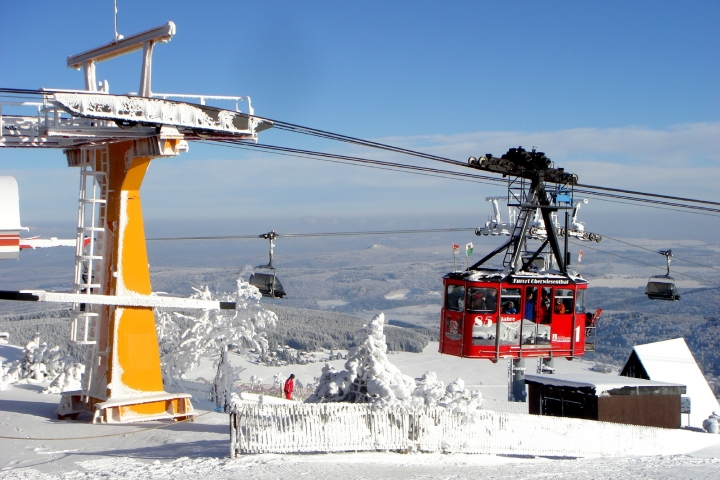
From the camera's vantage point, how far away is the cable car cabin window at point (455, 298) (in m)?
16.8

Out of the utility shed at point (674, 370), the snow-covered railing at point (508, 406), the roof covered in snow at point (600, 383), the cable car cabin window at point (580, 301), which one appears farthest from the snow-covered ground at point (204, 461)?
the utility shed at point (674, 370)

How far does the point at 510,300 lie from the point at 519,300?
225 millimetres

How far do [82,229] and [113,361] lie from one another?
2.71 meters

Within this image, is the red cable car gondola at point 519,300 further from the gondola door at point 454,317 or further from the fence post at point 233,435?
the fence post at point 233,435

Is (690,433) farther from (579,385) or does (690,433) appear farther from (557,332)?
(557,332)

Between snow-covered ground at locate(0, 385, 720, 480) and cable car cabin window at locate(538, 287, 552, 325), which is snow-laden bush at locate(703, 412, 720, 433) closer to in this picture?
snow-covered ground at locate(0, 385, 720, 480)

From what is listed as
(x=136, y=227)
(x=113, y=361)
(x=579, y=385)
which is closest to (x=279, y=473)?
(x=113, y=361)

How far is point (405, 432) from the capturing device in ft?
41.7

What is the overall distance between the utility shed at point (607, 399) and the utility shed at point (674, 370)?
343 inches

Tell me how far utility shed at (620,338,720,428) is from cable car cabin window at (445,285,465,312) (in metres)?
15.1

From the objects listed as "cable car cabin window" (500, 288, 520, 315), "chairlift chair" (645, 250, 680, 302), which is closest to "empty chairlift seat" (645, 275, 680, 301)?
"chairlift chair" (645, 250, 680, 302)

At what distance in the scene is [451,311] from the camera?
17031mm

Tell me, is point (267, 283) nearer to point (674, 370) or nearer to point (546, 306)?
point (546, 306)

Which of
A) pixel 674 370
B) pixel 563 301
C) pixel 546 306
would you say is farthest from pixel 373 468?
pixel 674 370
